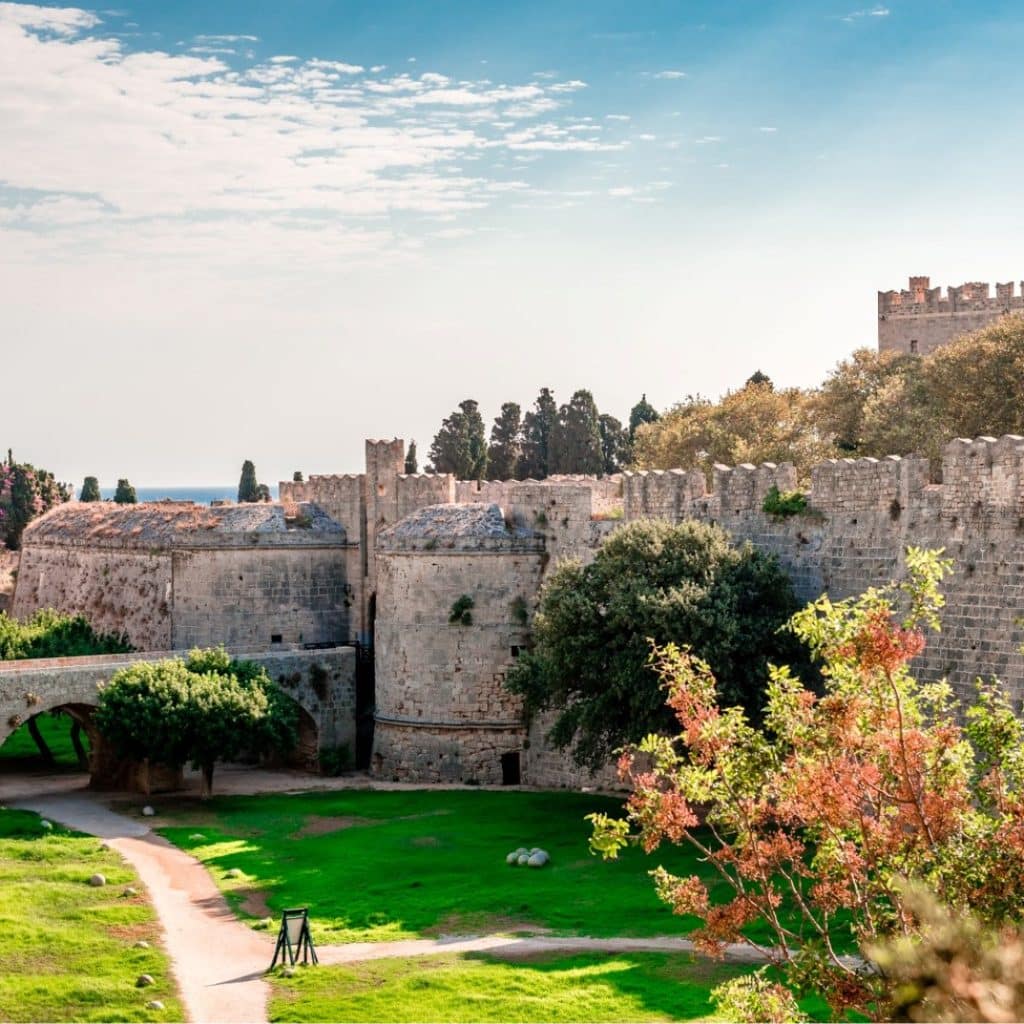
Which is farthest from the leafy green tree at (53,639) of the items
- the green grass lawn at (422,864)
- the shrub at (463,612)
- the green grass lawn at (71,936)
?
the green grass lawn at (71,936)

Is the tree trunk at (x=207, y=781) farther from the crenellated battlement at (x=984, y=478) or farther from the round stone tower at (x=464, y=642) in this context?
the crenellated battlement at (x=984, y=478)

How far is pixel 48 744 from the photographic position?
4481 cm

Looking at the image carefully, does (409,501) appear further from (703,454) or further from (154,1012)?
(154,1012)

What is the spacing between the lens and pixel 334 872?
27.9m

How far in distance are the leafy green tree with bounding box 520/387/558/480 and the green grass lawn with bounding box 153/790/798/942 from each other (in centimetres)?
3691

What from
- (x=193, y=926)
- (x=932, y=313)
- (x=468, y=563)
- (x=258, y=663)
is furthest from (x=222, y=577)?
(x=932, y=313)

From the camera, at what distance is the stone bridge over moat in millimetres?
35062

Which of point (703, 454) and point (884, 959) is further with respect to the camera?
point (703, 454)

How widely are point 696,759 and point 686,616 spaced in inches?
609

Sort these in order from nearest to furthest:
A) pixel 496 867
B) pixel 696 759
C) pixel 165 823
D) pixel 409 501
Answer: pixel 696 759, pixel 496 867, pixel 165 823, pixel 409 501

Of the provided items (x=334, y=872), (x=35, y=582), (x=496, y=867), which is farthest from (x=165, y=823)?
(x=35, y=582)

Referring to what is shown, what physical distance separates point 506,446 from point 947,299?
79.9 feet

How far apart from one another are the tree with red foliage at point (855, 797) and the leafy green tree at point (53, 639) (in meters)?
29.9

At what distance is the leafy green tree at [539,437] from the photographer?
7200 cm
